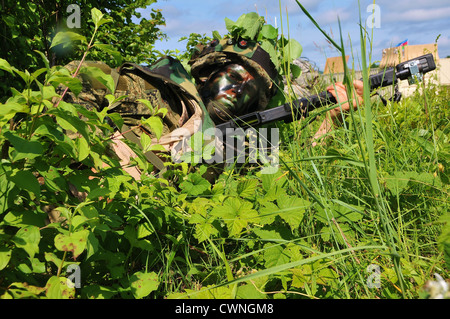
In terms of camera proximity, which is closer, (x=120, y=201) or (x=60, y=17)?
(x=120, y=201)

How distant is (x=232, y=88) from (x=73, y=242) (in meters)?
2.02

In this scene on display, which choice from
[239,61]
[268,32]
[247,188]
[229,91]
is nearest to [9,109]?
[247,188]

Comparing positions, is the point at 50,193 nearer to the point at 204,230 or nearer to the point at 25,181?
the point at 25,181

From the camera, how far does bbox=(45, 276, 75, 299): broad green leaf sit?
81 centimetres

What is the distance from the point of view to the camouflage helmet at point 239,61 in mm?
2693

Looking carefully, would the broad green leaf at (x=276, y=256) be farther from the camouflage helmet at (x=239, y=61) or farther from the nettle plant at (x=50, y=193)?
the camouflage helmet at (x=239, y=61)

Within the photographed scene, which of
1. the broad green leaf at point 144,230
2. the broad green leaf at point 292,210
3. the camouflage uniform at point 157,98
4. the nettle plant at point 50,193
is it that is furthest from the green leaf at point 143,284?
the camouflage uniform at point 157,98

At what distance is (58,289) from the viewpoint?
82 centimetres

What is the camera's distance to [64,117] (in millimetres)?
→ 835

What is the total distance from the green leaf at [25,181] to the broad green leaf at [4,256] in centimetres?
14

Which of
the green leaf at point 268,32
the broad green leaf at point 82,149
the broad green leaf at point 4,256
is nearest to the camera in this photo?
the broad green leaf at point 4,256
